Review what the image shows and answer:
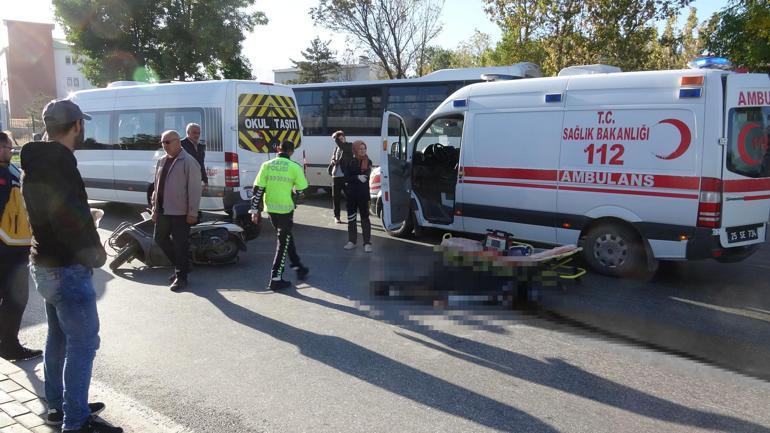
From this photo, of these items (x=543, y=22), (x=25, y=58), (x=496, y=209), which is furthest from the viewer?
(x=25, y=58)

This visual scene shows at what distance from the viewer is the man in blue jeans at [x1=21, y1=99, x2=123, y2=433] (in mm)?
2883

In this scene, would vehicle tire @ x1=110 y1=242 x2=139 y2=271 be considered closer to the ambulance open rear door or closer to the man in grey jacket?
the man in grey jacket

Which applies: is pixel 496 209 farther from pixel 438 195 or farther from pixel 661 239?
pixel 661 239

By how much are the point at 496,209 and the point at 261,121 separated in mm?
4405

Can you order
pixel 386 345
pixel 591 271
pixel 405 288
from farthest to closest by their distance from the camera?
pixel 591 271 → pixel 405 288 → pixel 386 345

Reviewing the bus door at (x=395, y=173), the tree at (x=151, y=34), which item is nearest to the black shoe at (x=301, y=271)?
the bus door at (x=395, y=173)

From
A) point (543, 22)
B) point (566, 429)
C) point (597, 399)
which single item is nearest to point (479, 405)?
point (566, 429)

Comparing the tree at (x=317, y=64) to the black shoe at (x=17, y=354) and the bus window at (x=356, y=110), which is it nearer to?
the bus window at (x=356, y=110)

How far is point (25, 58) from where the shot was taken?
189 feet

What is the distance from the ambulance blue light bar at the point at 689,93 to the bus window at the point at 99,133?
962 cm

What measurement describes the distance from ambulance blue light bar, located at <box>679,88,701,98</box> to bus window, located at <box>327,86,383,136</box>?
7915mm

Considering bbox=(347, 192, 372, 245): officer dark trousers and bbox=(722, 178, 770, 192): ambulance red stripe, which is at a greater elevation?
bbox=(722, 178, 770, 192): ambulance red stripe

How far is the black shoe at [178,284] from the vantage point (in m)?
6.23

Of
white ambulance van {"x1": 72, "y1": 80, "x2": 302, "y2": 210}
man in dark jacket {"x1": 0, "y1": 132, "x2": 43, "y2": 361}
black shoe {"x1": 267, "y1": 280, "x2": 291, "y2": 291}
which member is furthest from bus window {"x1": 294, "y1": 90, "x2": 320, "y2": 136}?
man in dark jacket {"x1": 0, "y1": 132, "x2": 43, "y2": 361}
